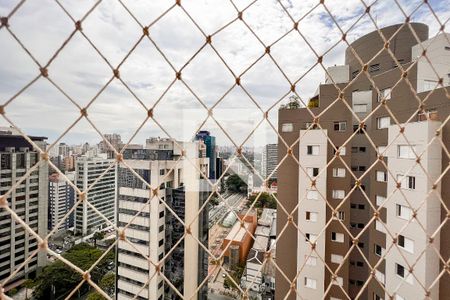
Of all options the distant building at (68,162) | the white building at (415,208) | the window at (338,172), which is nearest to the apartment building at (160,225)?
the distant building at (68,162)

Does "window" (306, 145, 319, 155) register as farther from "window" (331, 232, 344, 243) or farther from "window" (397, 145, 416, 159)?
"window" (331, 232, 344, 243)

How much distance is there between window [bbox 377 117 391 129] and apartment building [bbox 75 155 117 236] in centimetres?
422

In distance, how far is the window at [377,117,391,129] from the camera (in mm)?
4056

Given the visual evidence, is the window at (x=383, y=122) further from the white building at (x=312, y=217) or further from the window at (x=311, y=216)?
the window at (x=311, y=216)

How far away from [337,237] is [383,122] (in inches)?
86.1

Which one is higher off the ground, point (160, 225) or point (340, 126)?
point (340, 126)

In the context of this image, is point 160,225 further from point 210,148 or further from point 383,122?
point 383,122

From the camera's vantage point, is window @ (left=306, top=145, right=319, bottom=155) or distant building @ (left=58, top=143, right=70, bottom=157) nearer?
distant building @ (left=58, top=143, right=70, bottom=157)

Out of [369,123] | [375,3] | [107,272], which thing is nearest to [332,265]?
[369,123]

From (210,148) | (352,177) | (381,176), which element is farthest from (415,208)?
(210,148)

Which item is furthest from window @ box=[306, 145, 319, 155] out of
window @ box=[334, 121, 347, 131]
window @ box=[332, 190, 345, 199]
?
window @ box=[332, 190, 345, 199]

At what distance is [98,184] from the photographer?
132 cm

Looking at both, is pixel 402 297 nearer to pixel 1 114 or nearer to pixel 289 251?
pixel 289 251

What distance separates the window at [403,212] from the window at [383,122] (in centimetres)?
138
